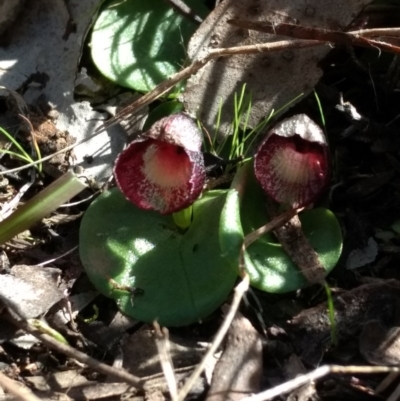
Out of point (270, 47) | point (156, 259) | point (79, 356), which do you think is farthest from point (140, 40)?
point (79, 356)

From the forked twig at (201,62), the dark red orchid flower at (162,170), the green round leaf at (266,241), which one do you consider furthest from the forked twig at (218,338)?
the forked twig at (201,62)

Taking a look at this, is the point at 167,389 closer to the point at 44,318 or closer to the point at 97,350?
the point at 97,350

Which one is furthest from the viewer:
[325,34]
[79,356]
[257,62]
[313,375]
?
[257,62]

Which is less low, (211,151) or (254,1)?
(254,1)

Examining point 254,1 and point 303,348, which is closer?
point 303,348

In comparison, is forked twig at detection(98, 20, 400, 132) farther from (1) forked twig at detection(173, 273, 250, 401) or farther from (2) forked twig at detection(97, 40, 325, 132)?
(1) forked twig at detection(173, 273, 250, 401)

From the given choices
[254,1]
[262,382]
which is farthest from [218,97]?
[262,382]

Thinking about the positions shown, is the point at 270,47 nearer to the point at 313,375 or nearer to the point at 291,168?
the point at 291,168
